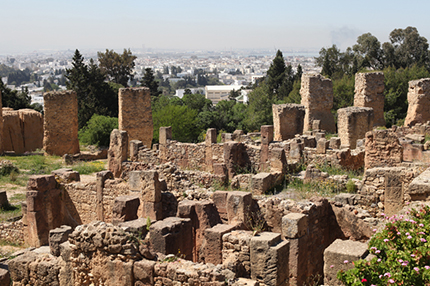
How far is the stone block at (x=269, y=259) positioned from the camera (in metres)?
7.15

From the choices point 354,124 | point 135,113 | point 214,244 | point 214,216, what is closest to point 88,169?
point 135,113

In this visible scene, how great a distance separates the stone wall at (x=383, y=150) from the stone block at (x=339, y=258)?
6.79m

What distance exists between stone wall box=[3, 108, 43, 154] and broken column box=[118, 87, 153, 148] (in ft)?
27.2

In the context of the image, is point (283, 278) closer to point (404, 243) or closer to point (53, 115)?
point (404, 243)

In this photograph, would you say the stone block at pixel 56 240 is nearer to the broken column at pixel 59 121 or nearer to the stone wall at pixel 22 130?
the broken column at pixel 59 121

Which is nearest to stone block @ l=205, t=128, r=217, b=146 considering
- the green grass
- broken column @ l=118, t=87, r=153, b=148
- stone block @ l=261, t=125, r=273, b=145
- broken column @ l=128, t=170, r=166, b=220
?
stone block @ l=261, t=125, r=273, b=145

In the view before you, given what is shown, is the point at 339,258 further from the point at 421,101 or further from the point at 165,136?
the point at 421,101

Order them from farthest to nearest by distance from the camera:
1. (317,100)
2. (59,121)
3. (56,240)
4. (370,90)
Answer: (317,100), (370,90), (59,121), (56,240)

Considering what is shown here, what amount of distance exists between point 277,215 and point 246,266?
2296 mm

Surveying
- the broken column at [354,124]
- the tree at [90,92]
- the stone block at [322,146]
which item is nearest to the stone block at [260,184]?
the stone block at [322,146]

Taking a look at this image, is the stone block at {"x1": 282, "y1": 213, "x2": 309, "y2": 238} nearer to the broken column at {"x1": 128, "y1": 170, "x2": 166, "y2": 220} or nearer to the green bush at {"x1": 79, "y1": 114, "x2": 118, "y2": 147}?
the broken column at {"x1": 128, "y1": 170, "x2": 166, "y2": 220}

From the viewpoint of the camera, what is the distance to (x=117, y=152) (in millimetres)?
15734

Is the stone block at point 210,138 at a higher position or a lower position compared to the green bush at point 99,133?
higher

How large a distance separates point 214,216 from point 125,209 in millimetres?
1940
